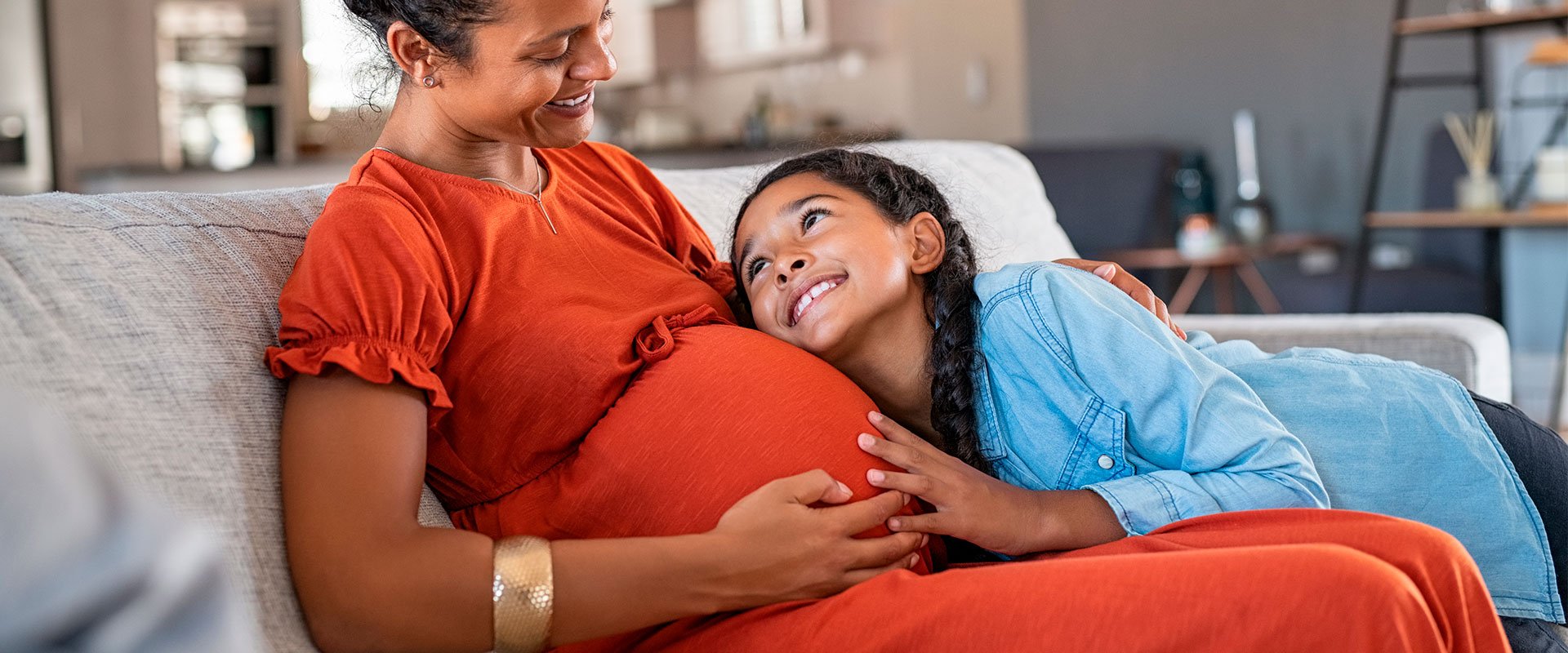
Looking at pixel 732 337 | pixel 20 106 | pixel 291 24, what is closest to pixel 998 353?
pixel 732 337

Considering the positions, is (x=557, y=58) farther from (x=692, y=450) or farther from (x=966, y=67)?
(x=966, y=67)

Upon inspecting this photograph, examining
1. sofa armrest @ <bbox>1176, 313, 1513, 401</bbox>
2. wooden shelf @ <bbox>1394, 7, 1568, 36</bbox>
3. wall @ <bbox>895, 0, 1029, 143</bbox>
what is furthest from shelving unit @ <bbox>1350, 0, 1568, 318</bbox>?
sofa armrest @ <bbox>1176, 313, 1513, 401</bbox>

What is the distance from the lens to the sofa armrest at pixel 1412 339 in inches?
75.3

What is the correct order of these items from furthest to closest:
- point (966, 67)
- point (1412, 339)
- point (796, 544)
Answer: point (966, 67) < point (1412, 339) < point (796, 544)

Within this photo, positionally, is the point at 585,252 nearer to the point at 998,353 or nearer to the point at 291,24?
the point at 998,353

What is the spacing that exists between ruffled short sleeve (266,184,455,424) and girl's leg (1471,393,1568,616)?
1.07 meters

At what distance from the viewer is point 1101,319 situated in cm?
123

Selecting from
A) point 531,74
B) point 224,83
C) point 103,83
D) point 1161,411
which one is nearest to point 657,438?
point 531,74

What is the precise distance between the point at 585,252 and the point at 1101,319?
1.67ft

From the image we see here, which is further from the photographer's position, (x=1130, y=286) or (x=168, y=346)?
(x=1130, y=286)

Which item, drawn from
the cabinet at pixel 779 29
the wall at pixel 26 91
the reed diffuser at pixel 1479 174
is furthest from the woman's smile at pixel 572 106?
the wall at pixel 26 91

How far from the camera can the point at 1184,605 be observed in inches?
36.4

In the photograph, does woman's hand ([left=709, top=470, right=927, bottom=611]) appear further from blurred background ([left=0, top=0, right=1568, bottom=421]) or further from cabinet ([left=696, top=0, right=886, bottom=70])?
cabinet ([left=696, top=0, right=886, bottom=70])

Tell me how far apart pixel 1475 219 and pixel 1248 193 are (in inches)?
45.1
